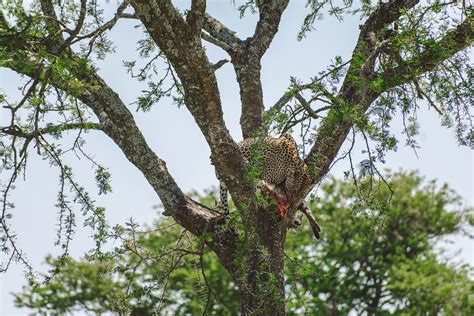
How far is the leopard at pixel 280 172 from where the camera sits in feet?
23.9

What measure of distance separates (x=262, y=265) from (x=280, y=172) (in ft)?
5.21

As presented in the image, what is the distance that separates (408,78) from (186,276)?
17.3 meters

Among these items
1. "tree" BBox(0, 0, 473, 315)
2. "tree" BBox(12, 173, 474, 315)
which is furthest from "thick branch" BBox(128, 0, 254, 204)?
"tree" BBox(12, 173, 474, 315)

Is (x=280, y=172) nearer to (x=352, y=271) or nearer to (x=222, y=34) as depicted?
(x=222, y=34)

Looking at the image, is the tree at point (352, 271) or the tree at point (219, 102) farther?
the tree at point (352, 271)

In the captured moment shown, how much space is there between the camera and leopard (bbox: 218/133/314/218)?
7293 millimetres

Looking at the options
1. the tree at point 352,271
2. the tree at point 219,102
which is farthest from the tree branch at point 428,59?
the tree at point 352,271

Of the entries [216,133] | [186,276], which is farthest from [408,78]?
[186,276]

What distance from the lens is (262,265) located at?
21.4ft

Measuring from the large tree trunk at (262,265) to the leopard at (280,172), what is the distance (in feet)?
0.51

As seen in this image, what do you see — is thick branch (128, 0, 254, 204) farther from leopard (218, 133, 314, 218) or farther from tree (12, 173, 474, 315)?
tree (12, 173, 474, 315)

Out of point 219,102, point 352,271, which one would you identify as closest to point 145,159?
point 219,102

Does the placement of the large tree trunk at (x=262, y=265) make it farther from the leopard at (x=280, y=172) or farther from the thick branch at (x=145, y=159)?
the thick branch at (x=145, y=159)

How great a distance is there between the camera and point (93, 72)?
265 inches
